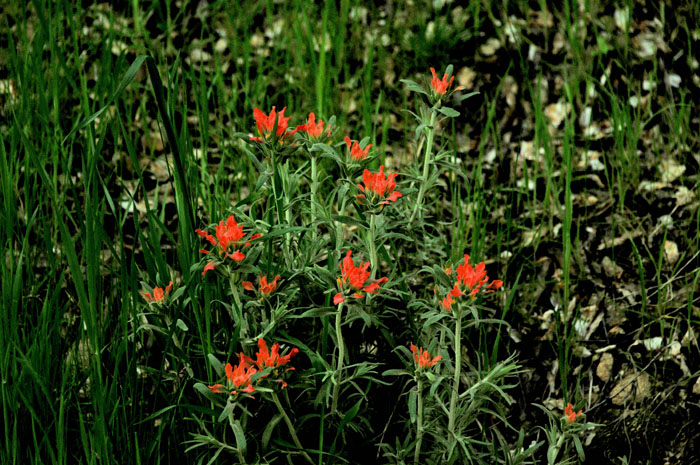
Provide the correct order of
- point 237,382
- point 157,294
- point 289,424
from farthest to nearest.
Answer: point 157,294 → point 289,424 → point 237,382

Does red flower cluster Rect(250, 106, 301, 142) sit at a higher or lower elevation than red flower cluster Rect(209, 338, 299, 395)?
higher

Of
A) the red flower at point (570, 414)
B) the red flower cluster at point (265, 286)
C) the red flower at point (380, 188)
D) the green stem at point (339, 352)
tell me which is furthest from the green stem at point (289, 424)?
the red flower at point (570, 414)

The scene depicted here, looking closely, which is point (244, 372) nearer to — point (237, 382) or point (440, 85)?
point (237, 382)

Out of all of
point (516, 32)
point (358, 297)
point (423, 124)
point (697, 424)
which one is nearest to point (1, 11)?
point (516, 32)

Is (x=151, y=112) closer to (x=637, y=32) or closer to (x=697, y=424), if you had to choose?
(x=637, y=32)

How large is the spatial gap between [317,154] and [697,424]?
4.39ft

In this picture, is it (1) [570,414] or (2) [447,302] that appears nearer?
(2) [447,302]

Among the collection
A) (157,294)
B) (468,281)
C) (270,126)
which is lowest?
(157,294)

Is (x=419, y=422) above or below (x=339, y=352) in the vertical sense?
below

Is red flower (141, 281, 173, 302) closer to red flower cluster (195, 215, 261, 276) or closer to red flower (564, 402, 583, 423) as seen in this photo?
red flower cluster (195, 215, 261, 276)

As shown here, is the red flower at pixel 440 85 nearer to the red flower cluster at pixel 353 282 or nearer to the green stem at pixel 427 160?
the green stem at pixel 427 160

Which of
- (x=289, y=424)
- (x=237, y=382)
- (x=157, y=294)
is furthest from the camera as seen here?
(x=157, y=294)

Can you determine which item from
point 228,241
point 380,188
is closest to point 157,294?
point 228,241

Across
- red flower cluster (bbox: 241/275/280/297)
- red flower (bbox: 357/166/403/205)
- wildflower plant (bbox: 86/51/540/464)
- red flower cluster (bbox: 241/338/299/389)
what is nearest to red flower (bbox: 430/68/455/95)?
wildflower plant (bbox: 86/51/540/464)
